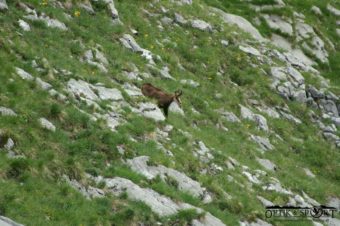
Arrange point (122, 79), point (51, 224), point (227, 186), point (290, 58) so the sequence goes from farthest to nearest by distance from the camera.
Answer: point (290, 58), point (122, 79), point (227, 186), point (51, 224)

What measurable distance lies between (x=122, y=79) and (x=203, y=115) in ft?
14.9

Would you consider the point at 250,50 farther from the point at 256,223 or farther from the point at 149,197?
the point at 149,197

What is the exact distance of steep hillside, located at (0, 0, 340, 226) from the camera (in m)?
15.7

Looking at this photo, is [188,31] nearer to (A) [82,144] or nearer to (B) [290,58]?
(B) [290,58]

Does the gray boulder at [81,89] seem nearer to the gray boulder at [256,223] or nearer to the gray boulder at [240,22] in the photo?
the gray boulder at [256,223]

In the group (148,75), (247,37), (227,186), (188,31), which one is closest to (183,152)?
(227,186)

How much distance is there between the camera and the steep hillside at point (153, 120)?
51.5 feet

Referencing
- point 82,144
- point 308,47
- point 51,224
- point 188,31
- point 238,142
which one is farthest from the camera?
point 308,47

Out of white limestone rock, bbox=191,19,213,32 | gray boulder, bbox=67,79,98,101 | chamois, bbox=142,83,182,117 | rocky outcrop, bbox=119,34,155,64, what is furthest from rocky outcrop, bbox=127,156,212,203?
white limestone rock, bbox=191,19,213,32

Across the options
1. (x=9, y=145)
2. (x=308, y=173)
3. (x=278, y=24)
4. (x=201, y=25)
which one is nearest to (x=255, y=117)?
(x=308, y=173)

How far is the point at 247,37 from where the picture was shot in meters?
38.2

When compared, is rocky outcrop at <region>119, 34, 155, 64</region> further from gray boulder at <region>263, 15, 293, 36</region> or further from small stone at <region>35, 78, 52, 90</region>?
gray boulder at <region>263, 15, 293, 36</region>

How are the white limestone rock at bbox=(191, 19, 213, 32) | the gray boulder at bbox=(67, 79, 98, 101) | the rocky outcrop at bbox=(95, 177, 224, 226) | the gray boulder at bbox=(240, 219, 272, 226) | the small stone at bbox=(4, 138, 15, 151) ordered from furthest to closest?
the white limestone rock at bbox=(191, 19, 213, 32)
the gray boulder at bbox=(67, 79, 98, 101)
the gray boulder at bbox=(240, 219, 272, 226)
the rocky outcrop at bbox=(95, 177, 224, 226)
the small stone at bbox=(4, 138, 15, 151)

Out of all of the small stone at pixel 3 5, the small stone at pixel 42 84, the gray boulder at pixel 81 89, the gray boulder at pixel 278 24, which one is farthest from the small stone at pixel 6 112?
the gray boulder at pixel 278 24
